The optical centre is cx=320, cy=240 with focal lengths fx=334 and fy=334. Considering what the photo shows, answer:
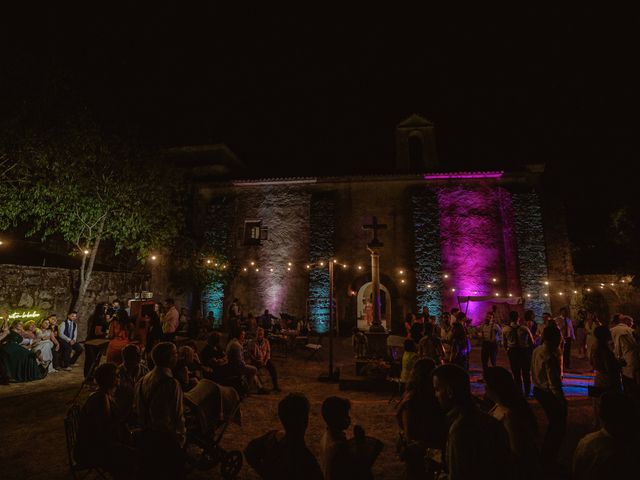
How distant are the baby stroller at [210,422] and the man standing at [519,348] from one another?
538cm

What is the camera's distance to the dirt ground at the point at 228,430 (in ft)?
14.5

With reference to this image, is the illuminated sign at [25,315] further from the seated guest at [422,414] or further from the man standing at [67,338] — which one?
the seated guest at [422,414]

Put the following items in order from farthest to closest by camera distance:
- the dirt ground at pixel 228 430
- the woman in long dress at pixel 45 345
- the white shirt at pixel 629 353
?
1. the woman in long dress at pixel 45 345
2. the white shirt at pixel 629 353
3. the dirt ground at pixel 228 430

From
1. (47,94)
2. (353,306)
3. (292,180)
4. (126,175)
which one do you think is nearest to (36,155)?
(47,94)

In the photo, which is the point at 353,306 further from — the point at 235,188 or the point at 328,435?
the point at 328,435

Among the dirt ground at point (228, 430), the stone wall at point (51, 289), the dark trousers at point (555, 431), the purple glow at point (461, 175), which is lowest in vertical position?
the dirt ground at point (228, 430)

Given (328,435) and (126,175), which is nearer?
(328,435)

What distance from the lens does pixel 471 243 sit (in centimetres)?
1609

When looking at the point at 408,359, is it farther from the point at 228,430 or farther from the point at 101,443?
the point at 101,443

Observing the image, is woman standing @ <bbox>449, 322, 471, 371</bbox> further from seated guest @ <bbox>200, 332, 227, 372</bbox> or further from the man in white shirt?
seated guest @ <bbox>200, 332, 227, 372</bbox>

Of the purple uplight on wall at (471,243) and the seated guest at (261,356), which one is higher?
the purple uplight on wall at (471,243)

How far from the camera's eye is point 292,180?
17.7 m

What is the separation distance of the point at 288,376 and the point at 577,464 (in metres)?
8.18

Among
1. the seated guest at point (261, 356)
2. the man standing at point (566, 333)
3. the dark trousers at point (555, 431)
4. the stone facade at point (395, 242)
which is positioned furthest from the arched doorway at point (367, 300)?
the dark trousers at point (555, 431)
